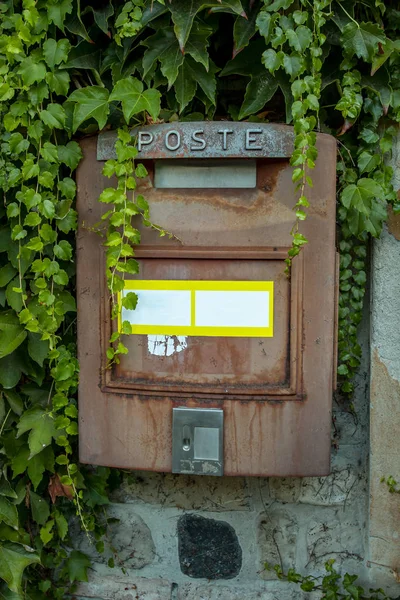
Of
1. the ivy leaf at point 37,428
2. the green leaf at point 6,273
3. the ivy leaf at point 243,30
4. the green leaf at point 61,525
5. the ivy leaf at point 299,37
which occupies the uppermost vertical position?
the ivy leaf at point 243,30

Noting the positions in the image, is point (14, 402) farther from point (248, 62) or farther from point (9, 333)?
point (248, 62)

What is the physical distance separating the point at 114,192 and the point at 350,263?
0.68 metres

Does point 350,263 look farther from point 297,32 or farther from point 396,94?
point 297,32

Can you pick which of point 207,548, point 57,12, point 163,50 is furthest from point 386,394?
point 57,12

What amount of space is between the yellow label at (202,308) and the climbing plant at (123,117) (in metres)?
0.08

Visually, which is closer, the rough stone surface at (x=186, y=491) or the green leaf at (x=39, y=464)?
the green leaf at (x=39, y=464)

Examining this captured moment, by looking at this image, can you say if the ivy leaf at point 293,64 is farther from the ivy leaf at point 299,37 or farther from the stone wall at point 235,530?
the stone wall at point 235,530

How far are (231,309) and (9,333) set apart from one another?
0.63m

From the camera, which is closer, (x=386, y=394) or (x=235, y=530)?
(x=386, y=394)

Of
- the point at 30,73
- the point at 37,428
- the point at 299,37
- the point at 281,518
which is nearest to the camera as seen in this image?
the point at 299,37

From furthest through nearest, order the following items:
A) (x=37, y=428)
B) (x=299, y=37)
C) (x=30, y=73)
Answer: (x=37, y=428), (x=30, y=73), (x=299, y=37)

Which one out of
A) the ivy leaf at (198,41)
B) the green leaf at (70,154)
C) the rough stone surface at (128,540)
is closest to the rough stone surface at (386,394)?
the ivy leaf at (198,41)

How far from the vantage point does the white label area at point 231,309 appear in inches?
54.9

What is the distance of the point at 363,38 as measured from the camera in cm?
145
